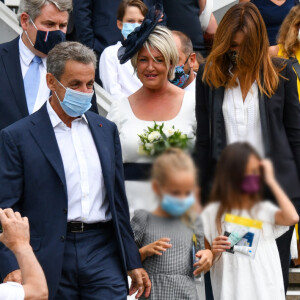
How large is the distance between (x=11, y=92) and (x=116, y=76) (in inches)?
64.1

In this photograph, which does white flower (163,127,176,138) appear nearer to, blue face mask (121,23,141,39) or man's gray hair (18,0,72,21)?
man's gray hair (18,0,72,21)

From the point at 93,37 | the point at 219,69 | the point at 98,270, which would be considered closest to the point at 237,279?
the point at 98,270

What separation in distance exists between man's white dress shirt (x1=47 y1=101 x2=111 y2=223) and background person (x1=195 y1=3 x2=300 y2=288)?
0.67 metres

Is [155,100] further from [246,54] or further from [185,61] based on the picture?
[246,54]

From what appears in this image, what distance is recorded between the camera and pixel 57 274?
141 inches

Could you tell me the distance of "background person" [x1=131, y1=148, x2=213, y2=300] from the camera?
1.55m

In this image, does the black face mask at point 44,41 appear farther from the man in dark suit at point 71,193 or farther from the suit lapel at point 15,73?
the man in dark suit at point 71,193

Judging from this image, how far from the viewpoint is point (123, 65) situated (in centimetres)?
602

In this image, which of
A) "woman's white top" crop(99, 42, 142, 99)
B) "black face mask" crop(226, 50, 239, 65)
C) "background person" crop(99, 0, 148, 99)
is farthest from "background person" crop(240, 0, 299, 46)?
"black face mask" crop(226, 50, 239, 65)

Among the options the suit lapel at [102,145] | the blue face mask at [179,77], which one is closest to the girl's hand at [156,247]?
the suit lapel at [102,145]

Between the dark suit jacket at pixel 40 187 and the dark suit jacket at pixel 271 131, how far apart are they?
745mm

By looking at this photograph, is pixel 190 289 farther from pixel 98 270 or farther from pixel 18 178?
pixel 18 178

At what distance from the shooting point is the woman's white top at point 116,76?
5.98 meters

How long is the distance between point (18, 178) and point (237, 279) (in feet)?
3.74
